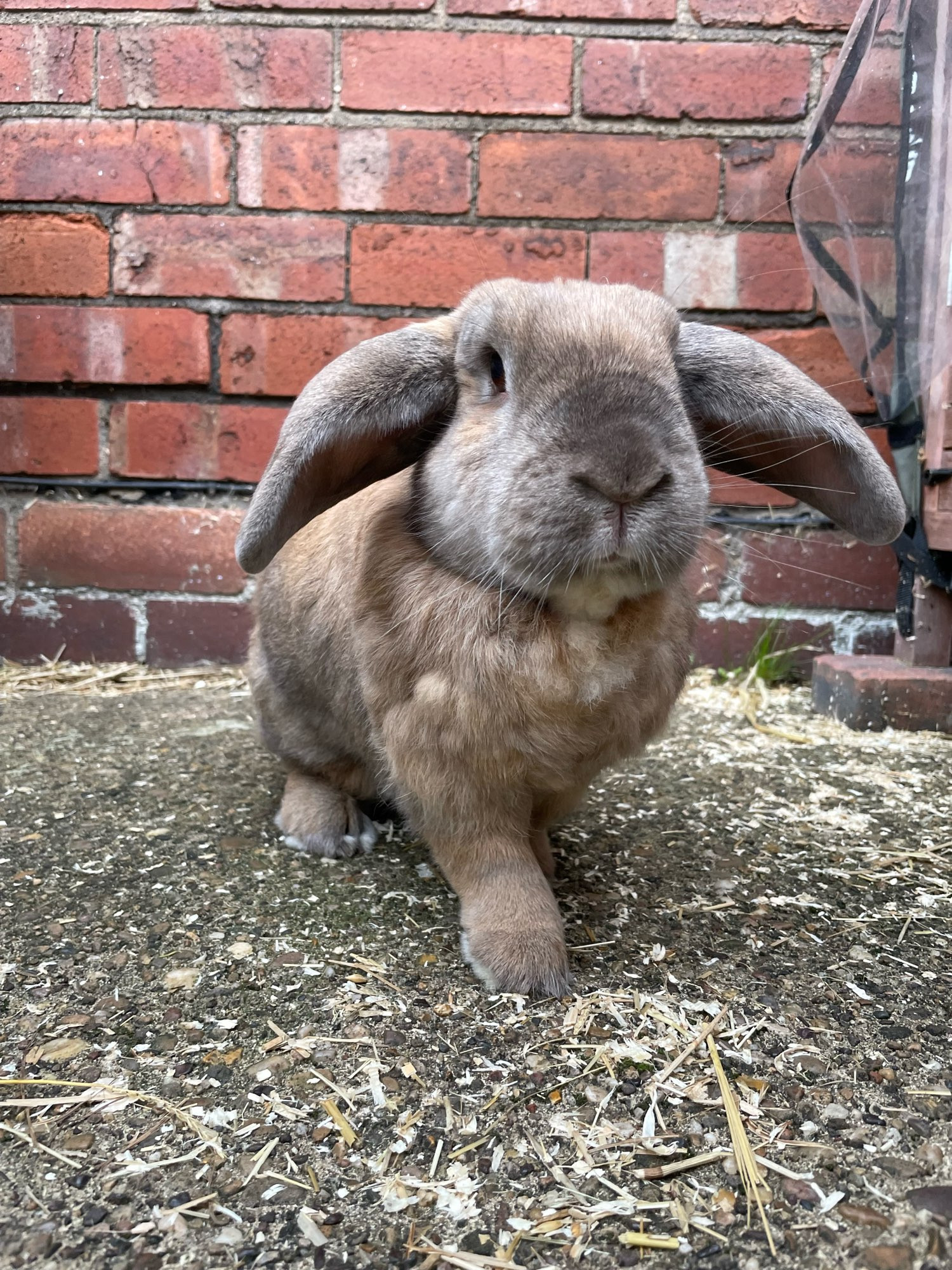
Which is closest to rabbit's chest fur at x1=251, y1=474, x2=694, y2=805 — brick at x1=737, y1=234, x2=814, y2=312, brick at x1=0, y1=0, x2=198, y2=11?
brick at x1=737, y1=234, x2=814, y2=312

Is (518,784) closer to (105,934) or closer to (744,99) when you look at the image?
(105,934)

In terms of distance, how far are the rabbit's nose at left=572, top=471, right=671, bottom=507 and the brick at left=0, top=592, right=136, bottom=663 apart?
2231 millimetres

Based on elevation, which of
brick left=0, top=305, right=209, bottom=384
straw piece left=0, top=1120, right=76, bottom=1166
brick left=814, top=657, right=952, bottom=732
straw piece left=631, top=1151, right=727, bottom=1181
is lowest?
straw piece left=0, top=1120, right=76, bottom=1166

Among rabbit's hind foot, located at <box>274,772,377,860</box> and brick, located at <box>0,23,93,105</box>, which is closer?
rabbit's hind foot, located at <box>274,772,377,860</box>

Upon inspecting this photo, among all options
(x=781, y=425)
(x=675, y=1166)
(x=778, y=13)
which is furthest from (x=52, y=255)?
(x=675, y=1166)

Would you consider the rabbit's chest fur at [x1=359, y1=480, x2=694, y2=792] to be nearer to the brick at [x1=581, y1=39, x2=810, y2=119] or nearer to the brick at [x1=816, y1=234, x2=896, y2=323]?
the brick at [x1=816, y1=234, x2=896, y2=323]

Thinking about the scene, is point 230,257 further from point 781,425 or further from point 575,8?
point 781,425

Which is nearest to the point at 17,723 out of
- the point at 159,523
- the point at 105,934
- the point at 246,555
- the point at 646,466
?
the point at 159,523

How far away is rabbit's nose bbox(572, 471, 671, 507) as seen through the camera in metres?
1.21

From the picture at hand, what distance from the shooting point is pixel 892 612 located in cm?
299

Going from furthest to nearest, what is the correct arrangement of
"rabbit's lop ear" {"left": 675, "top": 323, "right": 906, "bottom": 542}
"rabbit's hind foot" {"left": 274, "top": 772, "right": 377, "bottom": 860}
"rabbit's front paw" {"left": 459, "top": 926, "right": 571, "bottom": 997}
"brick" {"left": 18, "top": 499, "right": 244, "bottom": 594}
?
"brick" {"left": 18, "top": 499, "right": 244, "bottom": 594} → "rabbit's hind foot" {"left": 274, "top": 772, "right": 377, "bottom": 860} → "rabbit's lop ear" {"left": 675, "top": 323, "right": 906, "bottom": 542} → "rabbit's front paw" {"left": 459, "top": 926, "right": 571, "bottom": 997}

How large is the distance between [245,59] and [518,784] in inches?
98.0

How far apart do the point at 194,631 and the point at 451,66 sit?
6.14 ft

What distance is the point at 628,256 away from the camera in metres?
2.88
